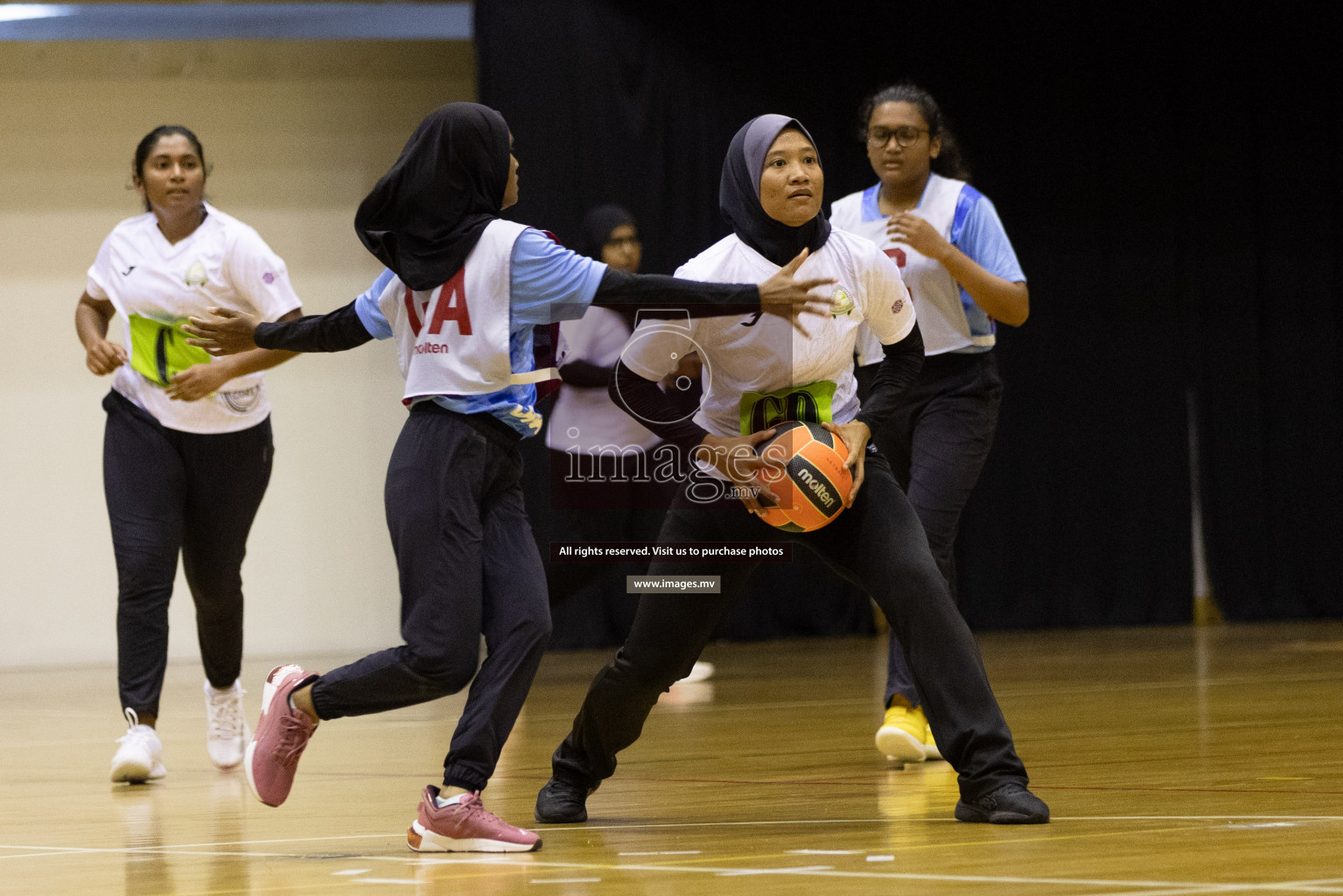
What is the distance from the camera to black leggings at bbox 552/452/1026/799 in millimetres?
3258

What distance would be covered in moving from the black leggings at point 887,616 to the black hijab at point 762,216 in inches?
18.9

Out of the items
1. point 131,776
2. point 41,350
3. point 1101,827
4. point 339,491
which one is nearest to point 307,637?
point 339,491

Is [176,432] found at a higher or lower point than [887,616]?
higher

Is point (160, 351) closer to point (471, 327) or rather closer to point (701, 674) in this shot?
point (471, 327)

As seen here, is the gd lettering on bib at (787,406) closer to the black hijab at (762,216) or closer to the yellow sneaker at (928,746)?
the black hijab at (762,216)

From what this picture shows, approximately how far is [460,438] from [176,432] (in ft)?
5.73

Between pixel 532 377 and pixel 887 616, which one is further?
pixel 887 616

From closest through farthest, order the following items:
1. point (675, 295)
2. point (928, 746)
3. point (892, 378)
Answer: point (675, 295) → point (892, 378) → point (928, 746)

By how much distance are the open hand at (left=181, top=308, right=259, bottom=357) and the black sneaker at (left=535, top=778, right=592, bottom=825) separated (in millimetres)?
1129

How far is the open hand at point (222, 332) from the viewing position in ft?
11.1

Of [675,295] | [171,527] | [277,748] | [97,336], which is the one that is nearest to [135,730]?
[171,527]

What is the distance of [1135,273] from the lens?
9523mm

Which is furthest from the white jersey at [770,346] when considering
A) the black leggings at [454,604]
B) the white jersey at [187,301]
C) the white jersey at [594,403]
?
the white jersey at [594,403]

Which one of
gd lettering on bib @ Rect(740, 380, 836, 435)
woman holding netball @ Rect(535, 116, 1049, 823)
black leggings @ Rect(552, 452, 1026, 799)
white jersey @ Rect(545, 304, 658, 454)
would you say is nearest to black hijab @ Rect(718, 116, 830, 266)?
woman holding netball @ Rect(535, 116, 1049, 823)
